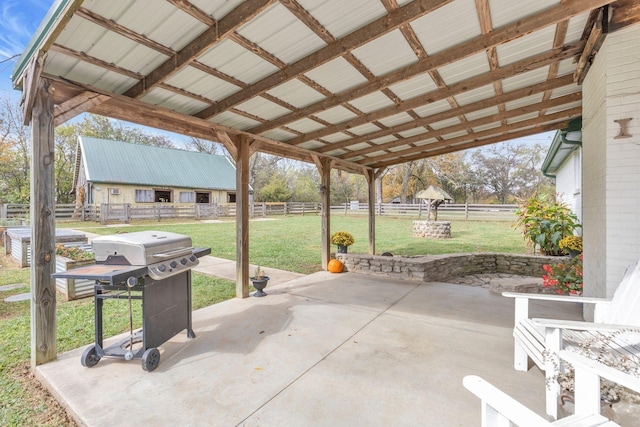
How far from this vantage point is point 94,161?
16922mm

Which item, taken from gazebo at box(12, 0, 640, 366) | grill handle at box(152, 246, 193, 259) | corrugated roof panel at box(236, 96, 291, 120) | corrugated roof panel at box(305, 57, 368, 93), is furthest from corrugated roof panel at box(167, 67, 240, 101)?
grill handle at box(152, 246, 193, 259)

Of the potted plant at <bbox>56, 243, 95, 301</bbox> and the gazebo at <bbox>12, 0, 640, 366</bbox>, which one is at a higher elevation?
the gazebo at <bbox>12, 0, 640, 366</bbox>

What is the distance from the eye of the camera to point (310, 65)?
2895 millimetres

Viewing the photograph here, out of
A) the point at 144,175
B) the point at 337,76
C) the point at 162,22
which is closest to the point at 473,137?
the point at 337,76

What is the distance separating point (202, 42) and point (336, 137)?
10.8 feet

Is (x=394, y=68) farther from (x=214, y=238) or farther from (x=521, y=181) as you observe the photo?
(x=521, y=181)

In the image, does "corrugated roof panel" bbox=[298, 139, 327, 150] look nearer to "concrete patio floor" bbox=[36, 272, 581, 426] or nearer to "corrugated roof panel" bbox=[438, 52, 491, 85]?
"corrugated roof panel" bbox=[438, 52, 491, 85]

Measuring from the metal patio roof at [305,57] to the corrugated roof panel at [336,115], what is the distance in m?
0.03

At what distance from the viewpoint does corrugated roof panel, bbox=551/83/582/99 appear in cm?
403

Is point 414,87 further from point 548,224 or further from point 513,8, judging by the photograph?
point 548,224

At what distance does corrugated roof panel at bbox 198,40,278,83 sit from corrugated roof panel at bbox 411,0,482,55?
1.46 m

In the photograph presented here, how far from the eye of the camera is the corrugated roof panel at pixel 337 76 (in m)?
3.11

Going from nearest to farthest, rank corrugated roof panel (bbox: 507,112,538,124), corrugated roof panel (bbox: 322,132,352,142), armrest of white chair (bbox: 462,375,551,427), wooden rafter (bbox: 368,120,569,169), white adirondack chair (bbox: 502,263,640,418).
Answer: armrest of white chair (bbox: 462,375,551,427) → white adirondack chair (bbox: 502,263,640,418) → corrugated roof panel (bbox: 507,112,538,124) → corrugated roof panel (bbox: 322,132,352,142) → wooden rafter (bbox: 368,120,569,169)

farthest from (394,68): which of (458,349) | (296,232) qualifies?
(296,232)
